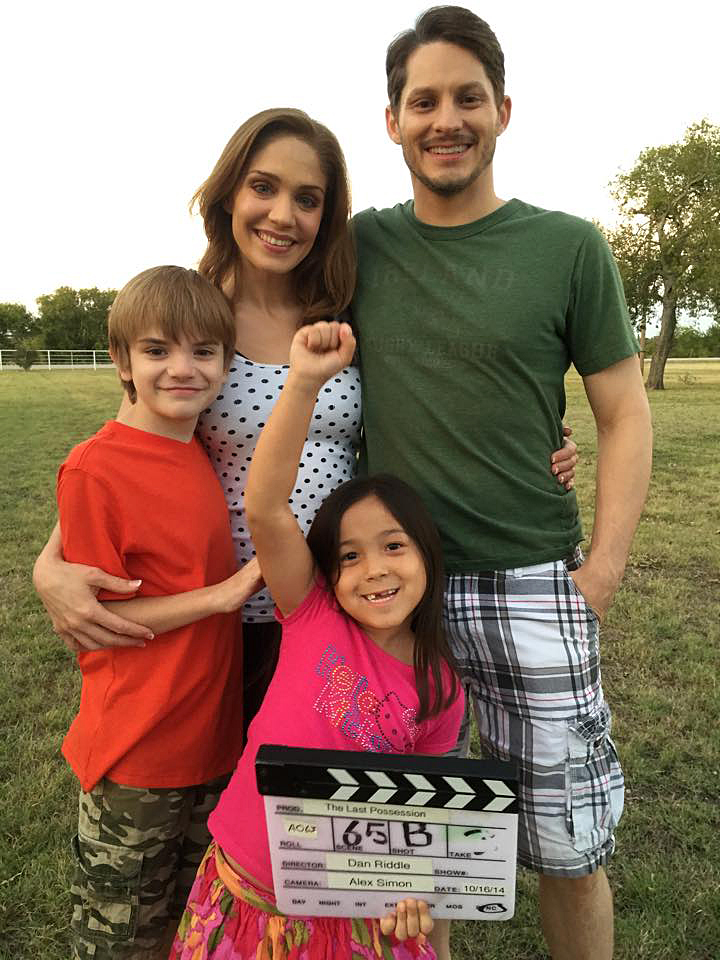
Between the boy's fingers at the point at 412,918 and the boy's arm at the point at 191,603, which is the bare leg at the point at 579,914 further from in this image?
the boy's arm at the point at 191,603

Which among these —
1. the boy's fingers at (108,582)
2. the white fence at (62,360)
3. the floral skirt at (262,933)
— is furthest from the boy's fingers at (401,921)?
the white fence at (62,360)

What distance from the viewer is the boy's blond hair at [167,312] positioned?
207 centimetres

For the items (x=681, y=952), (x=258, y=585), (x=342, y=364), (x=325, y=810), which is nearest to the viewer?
(x=325, y=810)

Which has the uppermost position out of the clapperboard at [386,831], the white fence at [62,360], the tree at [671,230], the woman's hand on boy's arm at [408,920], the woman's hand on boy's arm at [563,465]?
the tree at [671,230]

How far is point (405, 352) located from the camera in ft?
7.36

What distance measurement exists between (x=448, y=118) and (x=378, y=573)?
1176mm

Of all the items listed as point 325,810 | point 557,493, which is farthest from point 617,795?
point 325,810

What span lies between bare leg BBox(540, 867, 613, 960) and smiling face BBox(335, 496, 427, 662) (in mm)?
918

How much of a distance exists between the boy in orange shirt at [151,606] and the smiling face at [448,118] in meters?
0.67

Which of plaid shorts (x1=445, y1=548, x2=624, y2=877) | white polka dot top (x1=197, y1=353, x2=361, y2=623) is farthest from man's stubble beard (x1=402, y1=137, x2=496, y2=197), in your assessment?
plaid shorts (x1=445, y1=548, x2=624, y2=877)

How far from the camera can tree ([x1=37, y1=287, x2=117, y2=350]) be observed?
3035 inches

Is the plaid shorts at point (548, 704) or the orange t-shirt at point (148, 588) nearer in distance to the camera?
the orange t-shirt at point (148, 588)

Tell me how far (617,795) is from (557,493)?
832 mm

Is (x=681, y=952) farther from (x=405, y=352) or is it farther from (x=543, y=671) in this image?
(x=405, y=352)
